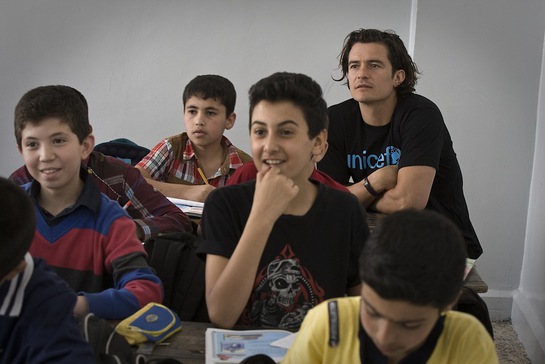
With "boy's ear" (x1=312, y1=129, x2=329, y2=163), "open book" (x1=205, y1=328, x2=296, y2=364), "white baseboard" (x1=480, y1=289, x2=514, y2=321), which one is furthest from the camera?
"white baseboard" (x1=480, y1=289, x2=514, y2=321)

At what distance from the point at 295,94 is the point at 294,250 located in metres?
0.42

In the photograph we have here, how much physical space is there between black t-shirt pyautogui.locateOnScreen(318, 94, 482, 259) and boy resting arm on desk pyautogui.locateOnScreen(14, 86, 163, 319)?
1.28m

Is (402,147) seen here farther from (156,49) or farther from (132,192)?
(156,49)

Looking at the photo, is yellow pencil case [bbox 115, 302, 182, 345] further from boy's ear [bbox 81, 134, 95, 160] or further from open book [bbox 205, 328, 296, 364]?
boy's ear [bbox 81, 134, 95, 160]

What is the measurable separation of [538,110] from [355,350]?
290 cm

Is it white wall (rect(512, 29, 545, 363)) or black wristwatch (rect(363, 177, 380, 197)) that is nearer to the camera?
black wristwatch (rect(363, 177, 380, 197))

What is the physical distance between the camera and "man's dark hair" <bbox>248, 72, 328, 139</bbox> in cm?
185

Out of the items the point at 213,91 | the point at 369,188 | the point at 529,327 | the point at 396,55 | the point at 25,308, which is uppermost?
the point at 396,55

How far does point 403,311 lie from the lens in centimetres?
117

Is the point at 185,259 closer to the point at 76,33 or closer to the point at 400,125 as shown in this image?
the point at 400,125

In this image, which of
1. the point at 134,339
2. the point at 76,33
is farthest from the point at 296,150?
the point at 76,33

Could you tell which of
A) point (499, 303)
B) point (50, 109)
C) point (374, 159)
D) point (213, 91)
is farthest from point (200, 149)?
point (499, 303)

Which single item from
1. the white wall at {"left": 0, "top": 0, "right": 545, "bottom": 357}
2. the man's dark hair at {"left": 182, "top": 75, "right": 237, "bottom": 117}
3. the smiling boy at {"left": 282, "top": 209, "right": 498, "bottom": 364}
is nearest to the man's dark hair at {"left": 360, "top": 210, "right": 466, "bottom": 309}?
the smiling boy at {"left": 282, "top": 209, "right": 498, "bottom": 364}

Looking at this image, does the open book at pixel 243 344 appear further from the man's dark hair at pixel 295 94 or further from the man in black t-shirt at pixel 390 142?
the man in black t-shirt at pixel 390 142
